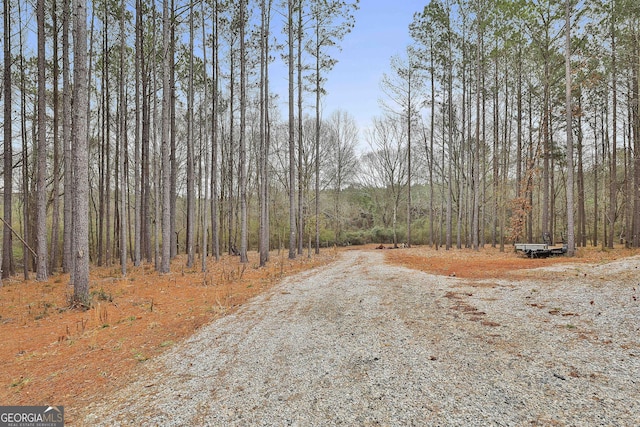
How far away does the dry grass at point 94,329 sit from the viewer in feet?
10.5

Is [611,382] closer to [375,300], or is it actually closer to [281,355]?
[281,355]

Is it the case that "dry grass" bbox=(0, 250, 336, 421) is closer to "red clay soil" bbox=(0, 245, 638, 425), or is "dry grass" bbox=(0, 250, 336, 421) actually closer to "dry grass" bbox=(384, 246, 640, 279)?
"red clay soil" bbox=(0, 245, 638, 425)

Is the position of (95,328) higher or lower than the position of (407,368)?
lower

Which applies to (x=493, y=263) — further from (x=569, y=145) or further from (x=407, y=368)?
(x=407, y=368)

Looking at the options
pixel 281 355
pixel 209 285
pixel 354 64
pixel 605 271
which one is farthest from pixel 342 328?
pixel 354 64

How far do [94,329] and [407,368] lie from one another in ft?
16.0

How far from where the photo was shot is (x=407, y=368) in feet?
9.91

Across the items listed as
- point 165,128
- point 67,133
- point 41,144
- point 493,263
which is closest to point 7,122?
point 41,144

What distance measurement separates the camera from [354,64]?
53.9 feet

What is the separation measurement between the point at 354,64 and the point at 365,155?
47.9 ft

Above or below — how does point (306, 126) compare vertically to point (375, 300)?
above

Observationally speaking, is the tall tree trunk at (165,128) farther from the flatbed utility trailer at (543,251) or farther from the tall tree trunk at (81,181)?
the flatbed utility trailer at (543,251)

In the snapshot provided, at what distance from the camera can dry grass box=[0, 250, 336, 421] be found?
3.20 metres

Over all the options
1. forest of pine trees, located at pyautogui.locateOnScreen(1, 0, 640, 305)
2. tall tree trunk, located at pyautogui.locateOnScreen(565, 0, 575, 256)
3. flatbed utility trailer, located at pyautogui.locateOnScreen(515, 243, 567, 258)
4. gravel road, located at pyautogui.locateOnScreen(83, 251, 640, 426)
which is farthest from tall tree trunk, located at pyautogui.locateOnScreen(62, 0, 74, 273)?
tall tree trunk, located at pyautogui.locateOnScreen(565, 0, 575, 256)
